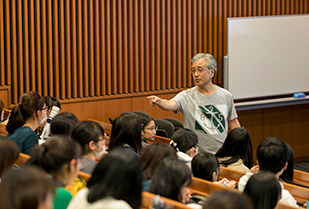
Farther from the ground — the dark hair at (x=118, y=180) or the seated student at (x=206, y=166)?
the dark hair at (x=118, y=180)

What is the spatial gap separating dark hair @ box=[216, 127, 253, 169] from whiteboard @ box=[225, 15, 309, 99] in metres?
3.17

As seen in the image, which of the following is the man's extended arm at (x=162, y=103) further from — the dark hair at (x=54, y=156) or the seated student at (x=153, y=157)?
the dark hair at (x=54, y=156)

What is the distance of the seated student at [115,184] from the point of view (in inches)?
69.7

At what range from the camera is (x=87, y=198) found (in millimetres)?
1782

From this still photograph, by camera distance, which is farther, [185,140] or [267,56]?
[267,56]

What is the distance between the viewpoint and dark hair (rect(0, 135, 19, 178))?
2194mm

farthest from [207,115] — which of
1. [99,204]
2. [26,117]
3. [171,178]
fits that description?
[99,204]

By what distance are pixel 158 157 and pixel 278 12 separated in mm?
5333

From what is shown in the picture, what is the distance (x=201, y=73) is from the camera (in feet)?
12.6

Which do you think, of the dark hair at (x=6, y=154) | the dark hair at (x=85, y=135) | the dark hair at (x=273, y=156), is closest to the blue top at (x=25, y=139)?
the dark hair at (x=85, y=135)

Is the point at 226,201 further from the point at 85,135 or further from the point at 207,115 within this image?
the point at 207,115

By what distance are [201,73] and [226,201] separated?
2.40m

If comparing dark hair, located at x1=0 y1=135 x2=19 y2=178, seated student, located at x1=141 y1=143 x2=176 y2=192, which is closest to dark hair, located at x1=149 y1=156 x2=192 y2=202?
seated student, located at x1=141 y1=143 x2=176 y2=192

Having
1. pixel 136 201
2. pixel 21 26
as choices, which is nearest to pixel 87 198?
pixel 136 201
